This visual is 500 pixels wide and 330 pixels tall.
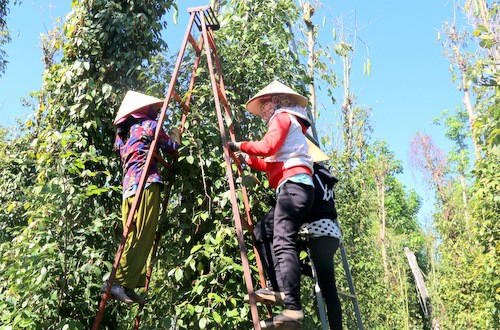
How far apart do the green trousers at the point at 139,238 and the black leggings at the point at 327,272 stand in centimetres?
114

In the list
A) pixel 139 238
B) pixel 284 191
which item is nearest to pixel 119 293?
pixel 139 238

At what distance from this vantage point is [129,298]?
3.12 metres

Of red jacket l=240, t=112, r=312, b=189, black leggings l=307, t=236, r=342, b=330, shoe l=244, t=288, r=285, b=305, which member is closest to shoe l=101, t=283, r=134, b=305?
shoe l=244, t=288, r=285, b=305

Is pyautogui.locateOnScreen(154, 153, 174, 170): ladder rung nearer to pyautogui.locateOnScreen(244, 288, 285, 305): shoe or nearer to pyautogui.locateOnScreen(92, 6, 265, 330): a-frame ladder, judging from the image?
pyautogui.locateOnScreen(92, 6, 265, 330): a-frame ladder

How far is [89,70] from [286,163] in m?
2.46

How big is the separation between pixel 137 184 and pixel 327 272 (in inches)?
58.9

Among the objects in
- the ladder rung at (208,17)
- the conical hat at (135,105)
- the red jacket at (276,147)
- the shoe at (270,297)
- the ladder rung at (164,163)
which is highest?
the ladder rung at (208,17)

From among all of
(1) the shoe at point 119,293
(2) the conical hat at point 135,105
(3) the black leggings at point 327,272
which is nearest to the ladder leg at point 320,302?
(3) the black leggings at point 327,272

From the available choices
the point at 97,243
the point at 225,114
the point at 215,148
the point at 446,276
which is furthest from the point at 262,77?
the point at 446,276

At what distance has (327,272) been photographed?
3494 mm

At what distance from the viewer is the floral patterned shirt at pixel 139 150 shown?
11.2 ft

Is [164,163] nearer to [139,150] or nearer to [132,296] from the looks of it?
[139,150]

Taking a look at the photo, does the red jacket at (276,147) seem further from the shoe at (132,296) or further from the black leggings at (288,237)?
the shoe at (132,296)

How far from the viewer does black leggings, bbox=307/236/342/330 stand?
347 cm
